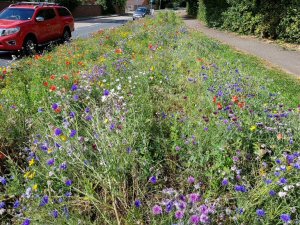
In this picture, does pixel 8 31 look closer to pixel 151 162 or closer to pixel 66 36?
pixel 66 36

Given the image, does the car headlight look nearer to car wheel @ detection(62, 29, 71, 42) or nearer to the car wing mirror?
the car wing mirror

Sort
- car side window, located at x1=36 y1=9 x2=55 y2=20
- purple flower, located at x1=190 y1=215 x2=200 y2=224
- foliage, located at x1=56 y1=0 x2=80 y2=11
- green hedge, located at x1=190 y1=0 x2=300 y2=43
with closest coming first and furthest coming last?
1. purple flower, located at x1=190 y1=215 x2=200 y2=224
2. car side window, located at x1=36 y1=9 x2=55 y2=20
3. green hedge, located at x1=190 y1=0 x2=300 y2=43
4. foliage, located at x1=56 y1=0 x2=80 y2=11

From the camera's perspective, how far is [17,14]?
13.1 meters

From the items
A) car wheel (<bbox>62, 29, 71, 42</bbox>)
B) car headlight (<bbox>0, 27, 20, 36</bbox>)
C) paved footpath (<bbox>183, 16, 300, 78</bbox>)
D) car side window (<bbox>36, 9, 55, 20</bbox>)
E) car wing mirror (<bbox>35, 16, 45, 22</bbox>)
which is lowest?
paved footpath (<bbox>183, 16, 300, 78</bbox>)

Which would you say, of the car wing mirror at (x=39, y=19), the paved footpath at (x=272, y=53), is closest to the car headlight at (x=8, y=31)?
the car wing mirror at (x=39, y=19)

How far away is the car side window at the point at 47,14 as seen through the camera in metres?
13.8

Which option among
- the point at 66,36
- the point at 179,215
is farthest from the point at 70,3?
the point at 179,215

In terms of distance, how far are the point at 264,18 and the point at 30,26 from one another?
1243 centimetres

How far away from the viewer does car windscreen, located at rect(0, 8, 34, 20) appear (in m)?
12.9

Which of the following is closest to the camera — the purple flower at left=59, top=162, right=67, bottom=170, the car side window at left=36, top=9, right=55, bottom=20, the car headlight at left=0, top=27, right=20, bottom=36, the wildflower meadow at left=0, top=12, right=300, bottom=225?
the wildflower meadow at left=0, top=12, right=300, bottom=225

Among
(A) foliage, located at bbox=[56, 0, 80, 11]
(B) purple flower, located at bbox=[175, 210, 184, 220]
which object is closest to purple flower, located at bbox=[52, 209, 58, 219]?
(B) purple flower, located at bbox=[175, 210, 184, 220]

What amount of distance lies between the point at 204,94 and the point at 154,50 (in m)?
3.93

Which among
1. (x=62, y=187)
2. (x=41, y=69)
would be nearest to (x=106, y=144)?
(x=62, y=187)

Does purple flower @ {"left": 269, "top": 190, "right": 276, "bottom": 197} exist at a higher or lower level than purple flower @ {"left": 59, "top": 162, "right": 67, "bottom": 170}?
lower
